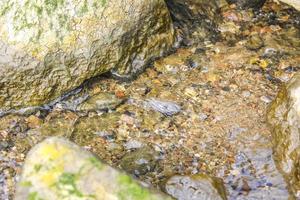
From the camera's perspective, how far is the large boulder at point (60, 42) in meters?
4.40

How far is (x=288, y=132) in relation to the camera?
4.01m

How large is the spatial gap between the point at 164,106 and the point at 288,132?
3.91 ft

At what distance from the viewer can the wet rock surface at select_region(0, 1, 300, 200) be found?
4117 millimetres

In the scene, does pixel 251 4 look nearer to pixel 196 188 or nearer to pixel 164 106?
pixel 164 106

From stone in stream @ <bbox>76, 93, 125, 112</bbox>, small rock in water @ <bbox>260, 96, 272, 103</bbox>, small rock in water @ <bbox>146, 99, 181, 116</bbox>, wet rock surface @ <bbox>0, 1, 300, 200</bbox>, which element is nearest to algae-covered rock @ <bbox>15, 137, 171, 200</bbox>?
wet rock surface @ <bbox>0, 1, 300, 200</bbox>

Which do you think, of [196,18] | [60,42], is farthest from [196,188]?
[196,18]

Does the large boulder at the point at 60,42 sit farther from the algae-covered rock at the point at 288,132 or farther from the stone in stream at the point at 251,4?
the algae-covered rock at the point at 288,132

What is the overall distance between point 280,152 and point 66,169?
5.78 feet

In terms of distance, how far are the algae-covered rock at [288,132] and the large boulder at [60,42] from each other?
152cm

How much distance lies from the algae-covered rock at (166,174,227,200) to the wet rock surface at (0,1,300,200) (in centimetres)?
9

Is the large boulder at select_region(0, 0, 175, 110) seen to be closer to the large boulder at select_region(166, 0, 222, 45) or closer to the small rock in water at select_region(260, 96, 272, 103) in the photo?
the large boulder at select_region(166, 0, 222, 45)

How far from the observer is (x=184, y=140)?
14.4ft

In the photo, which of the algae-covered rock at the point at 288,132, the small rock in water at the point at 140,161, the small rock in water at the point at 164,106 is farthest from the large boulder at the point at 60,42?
the algae-covered rock at the point at 288,132

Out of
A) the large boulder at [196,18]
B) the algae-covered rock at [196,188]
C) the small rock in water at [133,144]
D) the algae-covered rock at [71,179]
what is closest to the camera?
the algae-covered rock at [71,179]
